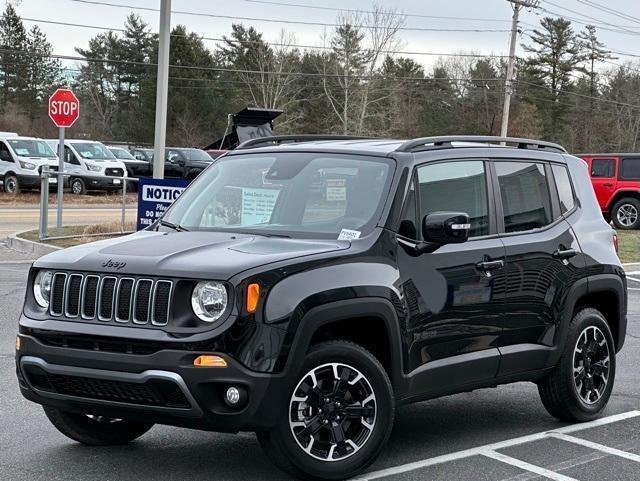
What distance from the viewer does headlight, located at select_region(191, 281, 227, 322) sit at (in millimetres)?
4988

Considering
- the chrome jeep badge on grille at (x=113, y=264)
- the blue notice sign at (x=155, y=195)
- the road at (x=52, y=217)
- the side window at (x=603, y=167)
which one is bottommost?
the road at (x=52, y=217)

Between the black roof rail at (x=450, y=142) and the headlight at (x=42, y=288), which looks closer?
the headlight at (x=42, y=288)

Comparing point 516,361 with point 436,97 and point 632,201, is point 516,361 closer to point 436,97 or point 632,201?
point 632,201

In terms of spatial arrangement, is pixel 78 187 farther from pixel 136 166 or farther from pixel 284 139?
pixel 284 139

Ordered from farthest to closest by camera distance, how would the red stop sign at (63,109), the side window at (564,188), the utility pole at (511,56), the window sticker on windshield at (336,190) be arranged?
the utility pole at (511,56)
the red stop sign at (63,109)
the side window at (564,188)
the window sticker on windshield at (336,190)

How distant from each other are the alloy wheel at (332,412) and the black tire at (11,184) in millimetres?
29935

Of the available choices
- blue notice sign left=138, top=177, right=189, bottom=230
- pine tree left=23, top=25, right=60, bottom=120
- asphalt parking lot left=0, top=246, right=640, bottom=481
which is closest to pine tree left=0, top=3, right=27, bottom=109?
pine tree left=23, top=25, right=60, bottom=120

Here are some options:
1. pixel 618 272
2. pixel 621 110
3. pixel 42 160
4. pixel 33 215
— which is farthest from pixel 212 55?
pixel 618 272

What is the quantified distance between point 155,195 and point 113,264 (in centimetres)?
1204

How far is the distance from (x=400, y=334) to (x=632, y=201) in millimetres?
23074

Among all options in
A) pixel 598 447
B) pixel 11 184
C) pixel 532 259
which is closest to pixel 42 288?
pixel 532 259

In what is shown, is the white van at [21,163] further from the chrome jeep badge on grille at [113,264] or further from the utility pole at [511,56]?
the chrome jeep badge on grille at [113,264]

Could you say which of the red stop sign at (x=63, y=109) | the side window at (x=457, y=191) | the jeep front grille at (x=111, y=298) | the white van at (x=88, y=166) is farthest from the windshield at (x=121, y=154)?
the jeep front grille at (x=111, y=298)

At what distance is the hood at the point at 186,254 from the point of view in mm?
5082
